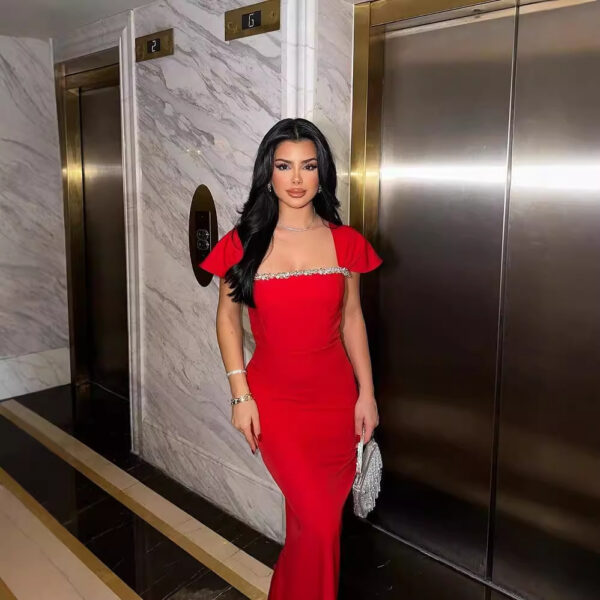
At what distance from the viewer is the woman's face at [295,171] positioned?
7.16 feet

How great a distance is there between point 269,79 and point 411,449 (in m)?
1.78

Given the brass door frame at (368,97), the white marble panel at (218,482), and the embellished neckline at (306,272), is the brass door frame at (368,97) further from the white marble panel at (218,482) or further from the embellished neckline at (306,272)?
the white marble panel at (218,482)

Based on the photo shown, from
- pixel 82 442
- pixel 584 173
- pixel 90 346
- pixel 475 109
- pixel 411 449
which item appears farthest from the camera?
pixel 90 346

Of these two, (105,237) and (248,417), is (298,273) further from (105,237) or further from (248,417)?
(105,237)

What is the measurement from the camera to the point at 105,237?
4.70 metres

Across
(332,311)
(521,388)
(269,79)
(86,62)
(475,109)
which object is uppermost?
(86,62)

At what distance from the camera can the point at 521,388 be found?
8.33ft

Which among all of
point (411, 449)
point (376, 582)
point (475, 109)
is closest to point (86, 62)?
point (475, 109)

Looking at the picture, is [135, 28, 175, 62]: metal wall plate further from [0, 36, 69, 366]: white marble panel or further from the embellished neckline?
the embellished neckline

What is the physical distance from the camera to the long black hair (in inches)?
86.4

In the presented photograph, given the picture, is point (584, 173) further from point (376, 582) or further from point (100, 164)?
point (100, 164)

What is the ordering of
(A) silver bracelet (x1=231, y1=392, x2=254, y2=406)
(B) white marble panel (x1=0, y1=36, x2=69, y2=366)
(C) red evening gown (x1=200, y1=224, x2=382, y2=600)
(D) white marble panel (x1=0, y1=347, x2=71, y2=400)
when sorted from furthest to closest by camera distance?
(D) white marble panel (x1=0, y1=347, x2=71, y2=400), (B) white marble panel (x1=0, y1=36, x2=69, y2=366), (A) silver bracelet (x1=231, y1=392, x2=254, y2=406), (C) red evening gown (x1=200, y1=224, x2=382, y2=600)

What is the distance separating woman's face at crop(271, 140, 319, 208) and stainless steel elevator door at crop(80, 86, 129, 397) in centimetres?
252

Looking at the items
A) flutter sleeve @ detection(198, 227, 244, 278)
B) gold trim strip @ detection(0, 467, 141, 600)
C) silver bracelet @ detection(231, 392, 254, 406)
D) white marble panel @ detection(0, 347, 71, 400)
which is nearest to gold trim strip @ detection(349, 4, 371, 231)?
flutter sleeve @ detection(198, 227, 244, 278)
